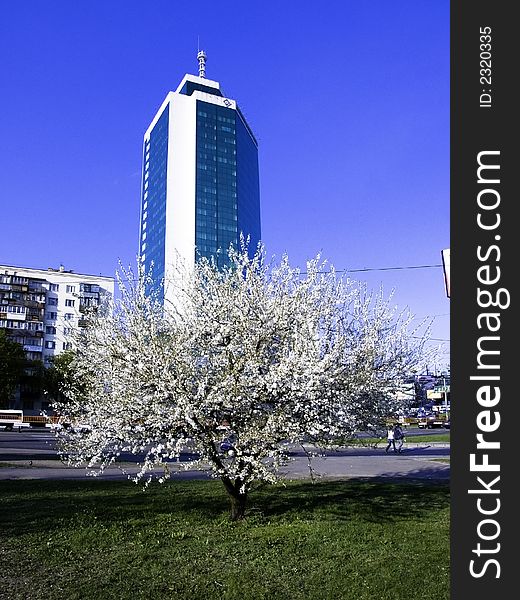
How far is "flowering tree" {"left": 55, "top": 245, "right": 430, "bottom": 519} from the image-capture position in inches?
340

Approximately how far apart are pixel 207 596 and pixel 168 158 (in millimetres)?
119001

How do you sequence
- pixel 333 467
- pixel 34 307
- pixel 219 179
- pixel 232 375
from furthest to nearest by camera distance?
pixel 219 179
pixel 34 307
pixel 333 467
pixel 232 375

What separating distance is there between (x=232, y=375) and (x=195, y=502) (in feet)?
14.9

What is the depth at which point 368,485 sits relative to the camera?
14758 millimetres

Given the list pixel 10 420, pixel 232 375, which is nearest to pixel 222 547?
pixel 232 375

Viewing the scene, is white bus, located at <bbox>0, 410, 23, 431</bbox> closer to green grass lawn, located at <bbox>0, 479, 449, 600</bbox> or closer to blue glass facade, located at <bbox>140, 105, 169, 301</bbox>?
green grass lawn, located at <bbox>0, 479, 449, 600</bbox>

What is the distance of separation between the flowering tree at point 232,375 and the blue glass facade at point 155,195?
102101 millimetres

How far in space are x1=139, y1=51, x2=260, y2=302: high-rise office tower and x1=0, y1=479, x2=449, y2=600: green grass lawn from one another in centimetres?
10031

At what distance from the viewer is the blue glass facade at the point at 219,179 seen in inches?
4601

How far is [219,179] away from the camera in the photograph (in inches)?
4729

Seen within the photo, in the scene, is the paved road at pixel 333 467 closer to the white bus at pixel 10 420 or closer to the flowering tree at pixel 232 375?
the flowering tree at pixel 232 375

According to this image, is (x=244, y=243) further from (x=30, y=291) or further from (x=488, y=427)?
(x=30, y=291)

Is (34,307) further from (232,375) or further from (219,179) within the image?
(232,375)

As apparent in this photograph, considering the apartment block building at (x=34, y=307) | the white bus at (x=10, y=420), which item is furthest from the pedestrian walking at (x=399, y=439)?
the apartment block building at (x=34, y=307)
